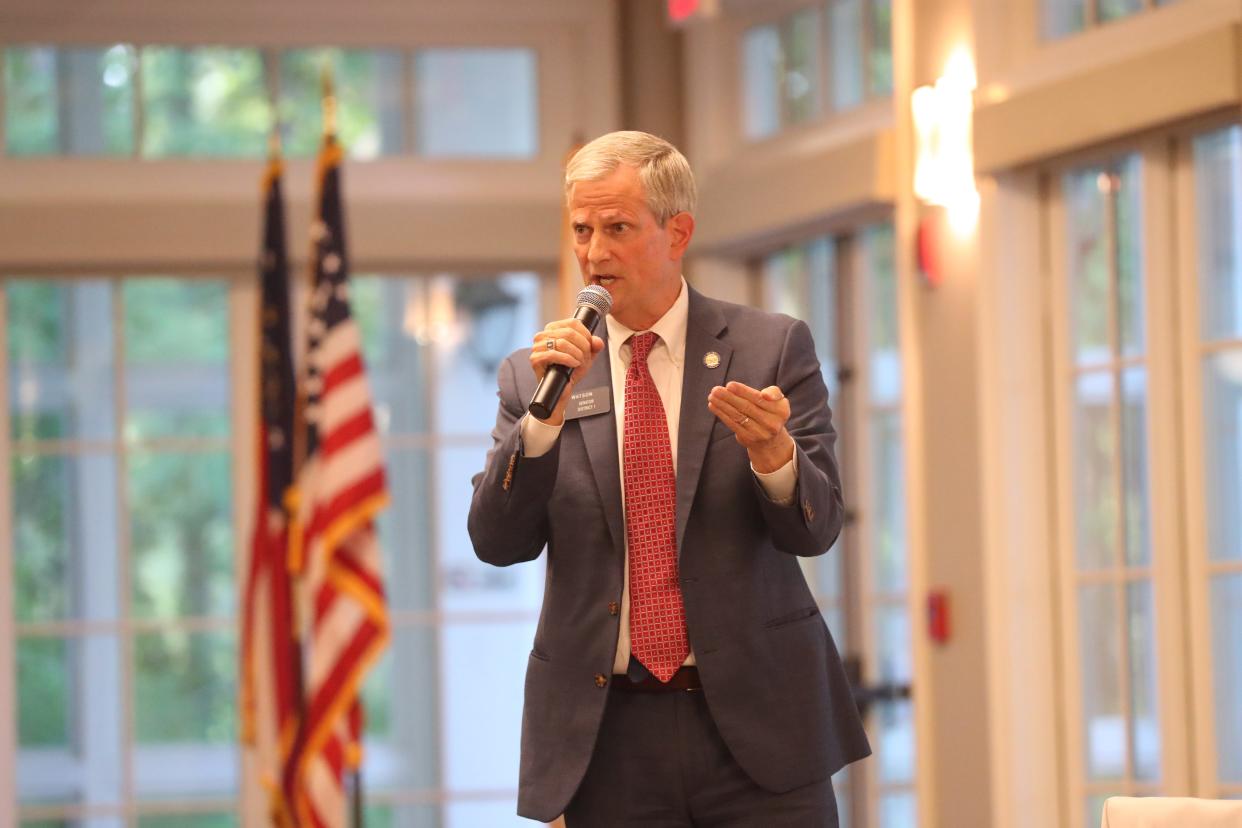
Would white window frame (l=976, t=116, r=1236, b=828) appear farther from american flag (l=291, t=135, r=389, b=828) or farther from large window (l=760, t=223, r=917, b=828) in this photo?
american flag (l=291, t=135, r=389, b=828)

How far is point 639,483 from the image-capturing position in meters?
1.98

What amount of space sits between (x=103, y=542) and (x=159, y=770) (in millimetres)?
719

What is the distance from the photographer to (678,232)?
2021mm

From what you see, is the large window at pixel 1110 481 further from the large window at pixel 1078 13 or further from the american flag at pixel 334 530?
the american flag at pixel 334 530

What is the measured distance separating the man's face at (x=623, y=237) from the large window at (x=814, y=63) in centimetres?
258

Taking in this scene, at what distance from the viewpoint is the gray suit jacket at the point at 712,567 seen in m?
1.92

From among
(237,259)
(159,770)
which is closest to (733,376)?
(237,259)

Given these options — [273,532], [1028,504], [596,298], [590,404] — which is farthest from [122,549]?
[596,298]

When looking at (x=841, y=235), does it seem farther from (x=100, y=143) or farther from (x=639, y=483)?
(x=639, y=483)

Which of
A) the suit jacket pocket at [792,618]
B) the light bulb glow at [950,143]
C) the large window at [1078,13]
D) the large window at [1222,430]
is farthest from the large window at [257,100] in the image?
the suit jacket pocket at [792,618]

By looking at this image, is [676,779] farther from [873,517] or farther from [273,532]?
[273,532]

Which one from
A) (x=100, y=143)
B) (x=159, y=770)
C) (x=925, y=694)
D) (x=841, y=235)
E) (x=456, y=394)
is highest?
(x=100, y=143)

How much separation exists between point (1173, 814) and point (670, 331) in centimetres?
88

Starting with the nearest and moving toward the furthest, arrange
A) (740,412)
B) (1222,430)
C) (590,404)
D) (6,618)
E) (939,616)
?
(740,412) → (590,404) → (1222,430) → (939,616) → (6,618)
